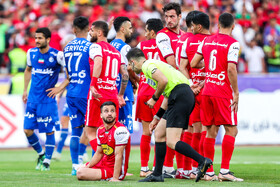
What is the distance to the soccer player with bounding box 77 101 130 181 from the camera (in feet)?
30.2

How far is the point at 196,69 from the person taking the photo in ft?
33.7

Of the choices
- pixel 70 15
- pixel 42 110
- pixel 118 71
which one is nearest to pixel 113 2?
pixel 70 15

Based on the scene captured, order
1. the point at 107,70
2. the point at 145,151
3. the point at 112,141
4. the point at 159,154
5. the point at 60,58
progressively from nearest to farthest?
1. the point at 159,154
2. the point at 112,141
3. the point at 107,70
4. the point at 145,151
5. the point at 60,58

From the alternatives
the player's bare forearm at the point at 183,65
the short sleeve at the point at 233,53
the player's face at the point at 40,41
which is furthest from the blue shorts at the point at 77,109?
the short sleeve at the point at 233,53

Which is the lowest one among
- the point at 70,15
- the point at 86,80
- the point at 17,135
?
the point at 17,135

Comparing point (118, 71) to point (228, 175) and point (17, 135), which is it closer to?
point (228, 175)

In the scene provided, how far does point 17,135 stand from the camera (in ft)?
57.5

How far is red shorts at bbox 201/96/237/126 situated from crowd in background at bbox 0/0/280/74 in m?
12.2

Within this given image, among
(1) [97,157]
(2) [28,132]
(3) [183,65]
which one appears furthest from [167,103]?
(2) [28,132]

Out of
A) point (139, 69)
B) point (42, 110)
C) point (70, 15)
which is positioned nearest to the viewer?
point (139, 69)

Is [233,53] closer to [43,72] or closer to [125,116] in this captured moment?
[125,116]

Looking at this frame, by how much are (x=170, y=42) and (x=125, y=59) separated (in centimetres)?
108

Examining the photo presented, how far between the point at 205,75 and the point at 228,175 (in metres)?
1.85

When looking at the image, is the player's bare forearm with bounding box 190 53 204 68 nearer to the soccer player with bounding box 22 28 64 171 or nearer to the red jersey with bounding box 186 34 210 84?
the red jersey with bounding box 186 34 210 84
